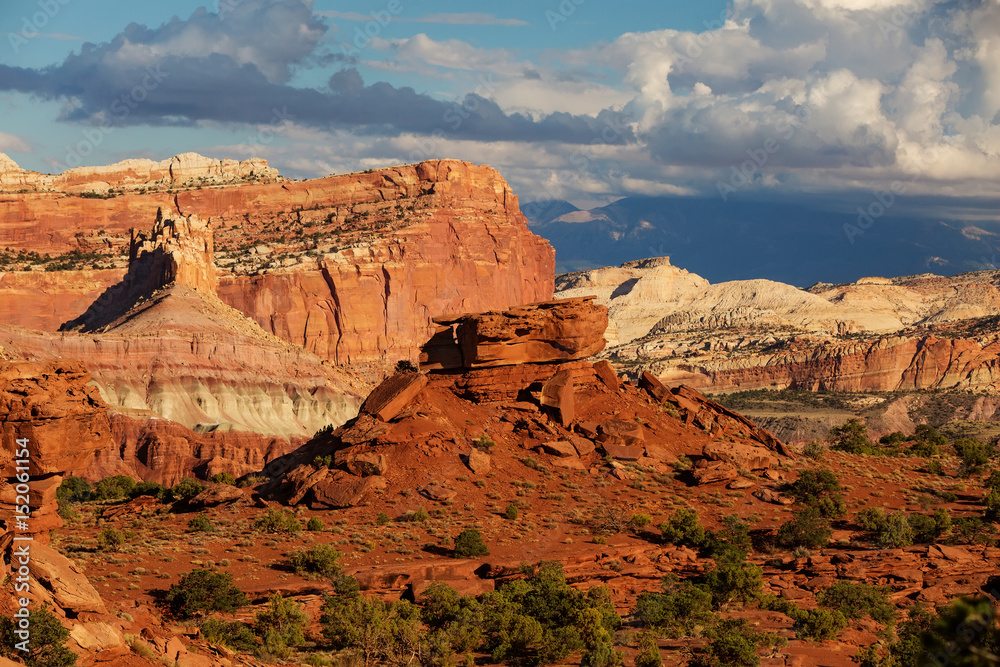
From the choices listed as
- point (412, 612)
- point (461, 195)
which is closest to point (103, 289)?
point (461, 195)

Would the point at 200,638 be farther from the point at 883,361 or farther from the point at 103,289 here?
the point at 883,361

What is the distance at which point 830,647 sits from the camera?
30.8 metres

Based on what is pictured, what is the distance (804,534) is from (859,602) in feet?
23.2

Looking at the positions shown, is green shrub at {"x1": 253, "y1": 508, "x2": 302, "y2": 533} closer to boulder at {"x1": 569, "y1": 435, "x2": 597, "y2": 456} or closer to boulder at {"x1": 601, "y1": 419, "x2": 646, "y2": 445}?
boulder at {"x1": 569, "y1": 435, "x2": 597, "y2": 456}

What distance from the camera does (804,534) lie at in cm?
4081

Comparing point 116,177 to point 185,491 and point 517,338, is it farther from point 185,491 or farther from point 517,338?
point 517,338

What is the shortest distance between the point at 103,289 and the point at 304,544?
126 metres

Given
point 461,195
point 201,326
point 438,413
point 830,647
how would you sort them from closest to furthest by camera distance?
point 830,647 < point 438,413 < point 201,326 < point 461,195

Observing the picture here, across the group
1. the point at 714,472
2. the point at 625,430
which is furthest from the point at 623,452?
the point at 714,472

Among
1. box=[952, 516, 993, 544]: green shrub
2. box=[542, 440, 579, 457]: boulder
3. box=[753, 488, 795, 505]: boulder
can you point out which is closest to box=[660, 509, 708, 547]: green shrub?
box=[753, 488, 795, 505]: boulder

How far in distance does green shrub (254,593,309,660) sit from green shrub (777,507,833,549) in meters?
18.5

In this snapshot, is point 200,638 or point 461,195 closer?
point 200,638

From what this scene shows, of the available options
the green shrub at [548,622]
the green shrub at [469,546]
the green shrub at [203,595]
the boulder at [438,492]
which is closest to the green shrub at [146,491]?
the boulder at [438,492]

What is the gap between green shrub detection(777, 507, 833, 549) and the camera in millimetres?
40812
